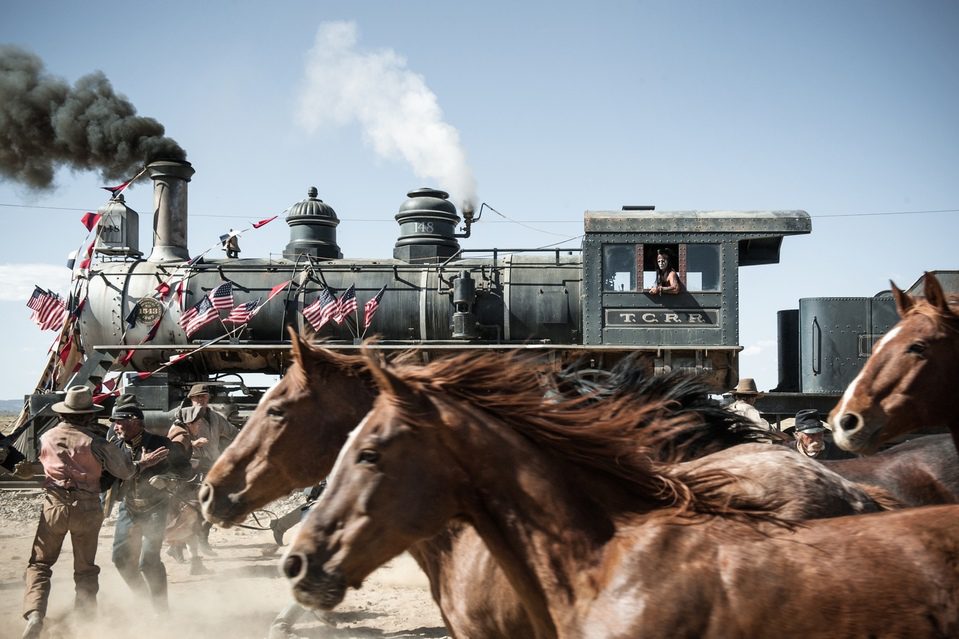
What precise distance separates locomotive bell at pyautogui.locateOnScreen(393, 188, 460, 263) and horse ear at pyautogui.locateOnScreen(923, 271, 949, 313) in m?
9.61

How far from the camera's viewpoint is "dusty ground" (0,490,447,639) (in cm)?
678

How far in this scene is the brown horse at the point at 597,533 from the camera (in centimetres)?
238

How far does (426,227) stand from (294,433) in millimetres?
9593

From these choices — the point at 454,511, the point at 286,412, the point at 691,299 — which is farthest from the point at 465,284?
the point at 454,511

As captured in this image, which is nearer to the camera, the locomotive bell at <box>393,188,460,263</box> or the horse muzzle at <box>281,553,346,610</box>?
the horse muzzle at <box>281,553,346,610</box>

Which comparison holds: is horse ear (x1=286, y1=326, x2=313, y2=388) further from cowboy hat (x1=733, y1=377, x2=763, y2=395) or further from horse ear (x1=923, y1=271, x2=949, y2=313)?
cowboy hat (x1=733, y1=377, x2=763, y2=395)

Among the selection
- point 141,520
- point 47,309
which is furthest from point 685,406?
point 47,309

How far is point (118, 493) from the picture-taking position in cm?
721

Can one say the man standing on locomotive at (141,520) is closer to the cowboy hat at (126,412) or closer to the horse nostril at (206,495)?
the cowboy hat at (126,412)

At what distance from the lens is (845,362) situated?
10.9m

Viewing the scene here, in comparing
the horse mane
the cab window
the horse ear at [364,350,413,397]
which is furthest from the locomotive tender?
the horse ear at [364,350,413,397]

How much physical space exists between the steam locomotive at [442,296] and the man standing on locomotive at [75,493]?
4.19 meters

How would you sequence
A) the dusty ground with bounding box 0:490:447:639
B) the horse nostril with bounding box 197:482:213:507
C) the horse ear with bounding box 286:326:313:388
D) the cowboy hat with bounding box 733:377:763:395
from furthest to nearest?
the cowboy hat with bounding box 733:377:763:395, the dusty ground with bounding box 0:490:447:639, the horse nostril with bounding box 197:482:213:507, the horse ear with bounding box 286:326:313:388

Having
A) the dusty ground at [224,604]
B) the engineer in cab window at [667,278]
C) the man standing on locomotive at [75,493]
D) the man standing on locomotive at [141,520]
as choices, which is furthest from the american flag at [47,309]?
the engineer in cab window at [667,278]
